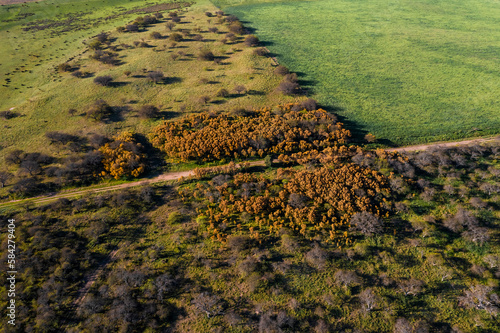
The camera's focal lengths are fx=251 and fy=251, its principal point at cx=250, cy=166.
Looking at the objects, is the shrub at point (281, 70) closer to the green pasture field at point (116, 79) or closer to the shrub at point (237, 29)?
the green pasture field at point (116, 79)

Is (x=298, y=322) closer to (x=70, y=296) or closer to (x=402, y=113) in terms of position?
(x=70, y=296)

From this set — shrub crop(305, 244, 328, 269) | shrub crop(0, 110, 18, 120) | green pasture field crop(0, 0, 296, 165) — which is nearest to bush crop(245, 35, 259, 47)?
green pasture field crop(0, 0, 296, 165)

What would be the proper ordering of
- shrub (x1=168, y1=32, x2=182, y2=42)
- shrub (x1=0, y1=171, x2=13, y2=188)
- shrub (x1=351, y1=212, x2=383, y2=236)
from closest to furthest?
shrub (x1=351, y1=212, x2=383, y2=236) → shrub (x1=0, y1=171, x2=13, y2=188) → shrub (x1=168, y1=32, x2=182, y2=42)

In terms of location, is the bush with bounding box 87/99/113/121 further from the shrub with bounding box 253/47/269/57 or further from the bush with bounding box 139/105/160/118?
the shrub with bounding box 253/47/269/57

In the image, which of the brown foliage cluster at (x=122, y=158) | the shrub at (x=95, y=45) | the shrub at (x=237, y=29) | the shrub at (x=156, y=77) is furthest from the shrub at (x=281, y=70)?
the shrub at (x=95, y=45)

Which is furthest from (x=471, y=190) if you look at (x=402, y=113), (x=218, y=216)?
(x=218, y=216)

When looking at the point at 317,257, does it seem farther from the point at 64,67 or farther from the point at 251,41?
the point at 64,67
